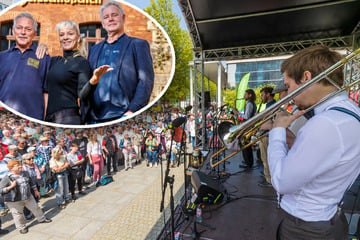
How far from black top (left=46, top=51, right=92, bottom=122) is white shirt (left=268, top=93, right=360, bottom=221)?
1.46 m

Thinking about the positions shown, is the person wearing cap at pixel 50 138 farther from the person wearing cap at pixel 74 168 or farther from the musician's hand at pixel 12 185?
the musician's hand at pixel 12 185

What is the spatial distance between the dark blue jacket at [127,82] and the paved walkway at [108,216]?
2916 mm

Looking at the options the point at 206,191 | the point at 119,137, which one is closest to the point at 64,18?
the point at 206,191

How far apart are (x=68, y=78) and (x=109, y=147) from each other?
611cm

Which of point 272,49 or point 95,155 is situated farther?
point 272,49

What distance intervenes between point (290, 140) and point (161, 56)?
4.18 feet

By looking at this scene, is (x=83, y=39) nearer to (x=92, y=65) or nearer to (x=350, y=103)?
(x=92, y=65)

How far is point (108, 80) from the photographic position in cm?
177

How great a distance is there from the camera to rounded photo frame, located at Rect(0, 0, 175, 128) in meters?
1.62

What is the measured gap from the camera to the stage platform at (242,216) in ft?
9.39

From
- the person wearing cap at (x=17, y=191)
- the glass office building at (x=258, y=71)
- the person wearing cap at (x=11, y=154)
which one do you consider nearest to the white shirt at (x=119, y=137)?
the person wearing cap at (x=11, y=154)

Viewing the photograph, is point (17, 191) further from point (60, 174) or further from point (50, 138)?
point (50, 138)

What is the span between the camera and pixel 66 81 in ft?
5.44

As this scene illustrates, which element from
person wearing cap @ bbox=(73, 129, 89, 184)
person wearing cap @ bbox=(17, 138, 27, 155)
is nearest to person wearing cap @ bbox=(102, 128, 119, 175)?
person wearing cap @ bbox=(73, 129, 89, 184)
